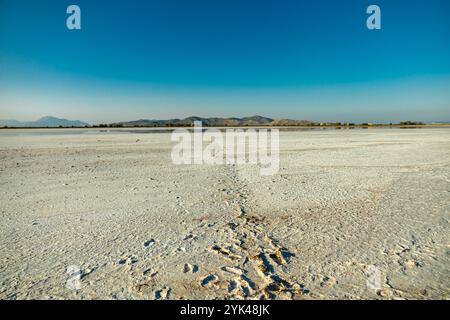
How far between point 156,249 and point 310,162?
8.45 m

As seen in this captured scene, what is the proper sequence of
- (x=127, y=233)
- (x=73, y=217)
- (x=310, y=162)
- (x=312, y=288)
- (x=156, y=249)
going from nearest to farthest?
(x=312, y=288), (x=156, y=249), (x=127, y=233), (x=73, y=217), (x=310, y=162)

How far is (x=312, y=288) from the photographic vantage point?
278 centimetres

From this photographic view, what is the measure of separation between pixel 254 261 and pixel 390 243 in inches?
81.6

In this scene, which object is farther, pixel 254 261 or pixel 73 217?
pixel 73 217

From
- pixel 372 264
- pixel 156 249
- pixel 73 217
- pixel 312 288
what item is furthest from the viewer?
pixel 73 217

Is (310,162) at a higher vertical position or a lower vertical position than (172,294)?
higher

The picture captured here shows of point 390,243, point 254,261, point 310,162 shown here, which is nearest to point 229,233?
point 254,261

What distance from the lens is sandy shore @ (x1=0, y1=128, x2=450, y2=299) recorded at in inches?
112

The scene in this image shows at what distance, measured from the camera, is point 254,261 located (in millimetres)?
Result: 3326

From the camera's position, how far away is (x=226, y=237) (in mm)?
4062

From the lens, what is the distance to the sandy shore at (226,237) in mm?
2836
